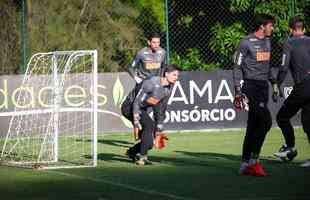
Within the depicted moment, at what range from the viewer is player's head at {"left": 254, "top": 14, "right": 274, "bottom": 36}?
47.6ft

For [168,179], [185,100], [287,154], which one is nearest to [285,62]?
[287,154]

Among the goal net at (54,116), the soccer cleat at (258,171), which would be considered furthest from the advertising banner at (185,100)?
the soccer cleat at (258,171)

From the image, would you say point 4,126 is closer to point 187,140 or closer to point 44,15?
point 187,140

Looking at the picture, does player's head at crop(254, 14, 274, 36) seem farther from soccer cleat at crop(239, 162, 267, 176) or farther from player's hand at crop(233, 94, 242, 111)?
soccer cleat at crop(239, 162, 267, 176)

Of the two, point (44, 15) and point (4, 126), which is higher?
point (44, 15)

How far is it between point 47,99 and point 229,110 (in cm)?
471

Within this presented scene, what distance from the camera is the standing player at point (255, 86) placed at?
564 inches

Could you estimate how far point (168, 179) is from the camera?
45.3 feet

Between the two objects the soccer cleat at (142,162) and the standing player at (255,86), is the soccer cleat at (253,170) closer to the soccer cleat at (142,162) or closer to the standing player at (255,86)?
the standing player at (255,86)

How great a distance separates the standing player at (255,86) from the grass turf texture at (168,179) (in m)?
0.34

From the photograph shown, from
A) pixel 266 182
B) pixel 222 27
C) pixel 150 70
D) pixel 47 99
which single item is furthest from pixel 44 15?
pixel 266 182

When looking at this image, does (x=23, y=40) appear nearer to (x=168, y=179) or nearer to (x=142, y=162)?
(x=142, y=162)

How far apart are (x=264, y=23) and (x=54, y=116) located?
382cm

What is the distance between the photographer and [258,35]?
14.8 m
